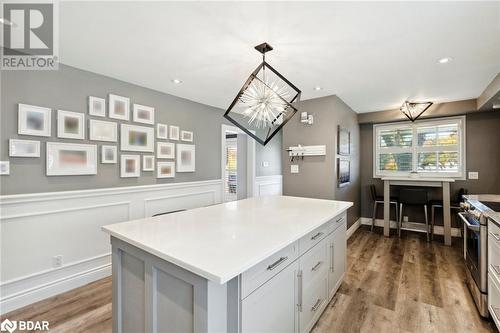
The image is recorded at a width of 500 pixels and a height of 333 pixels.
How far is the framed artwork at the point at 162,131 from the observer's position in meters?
3.18

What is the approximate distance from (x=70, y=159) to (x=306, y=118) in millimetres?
3123

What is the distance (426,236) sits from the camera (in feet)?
13.2

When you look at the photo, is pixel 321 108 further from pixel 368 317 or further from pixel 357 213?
pixel 368 317

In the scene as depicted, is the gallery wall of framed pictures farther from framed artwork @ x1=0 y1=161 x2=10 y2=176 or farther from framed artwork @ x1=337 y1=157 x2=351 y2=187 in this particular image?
framed artwork @ x1=337 y1=157 x2=351 y2=187

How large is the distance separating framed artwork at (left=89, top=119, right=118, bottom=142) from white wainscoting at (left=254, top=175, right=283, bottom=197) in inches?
116

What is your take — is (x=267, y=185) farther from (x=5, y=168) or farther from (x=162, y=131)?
(x=5, y=168)

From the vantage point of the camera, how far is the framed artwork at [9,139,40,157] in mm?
2010

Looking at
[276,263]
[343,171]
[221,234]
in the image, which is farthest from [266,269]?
[343,171]

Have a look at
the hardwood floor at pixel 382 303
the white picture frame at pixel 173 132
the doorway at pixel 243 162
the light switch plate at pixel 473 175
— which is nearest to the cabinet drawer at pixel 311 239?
the hardwood floor at pixel 382 303

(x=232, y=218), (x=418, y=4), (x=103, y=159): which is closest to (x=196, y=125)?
(x=103, y=159)

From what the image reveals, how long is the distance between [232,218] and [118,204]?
176 centimetres

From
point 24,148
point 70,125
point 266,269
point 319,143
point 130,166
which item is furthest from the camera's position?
point 319,143

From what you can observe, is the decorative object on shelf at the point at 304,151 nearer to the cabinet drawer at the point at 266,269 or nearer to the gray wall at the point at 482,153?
the cabinet drawer at the point at 266,269

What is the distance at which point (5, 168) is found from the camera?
1.98m
